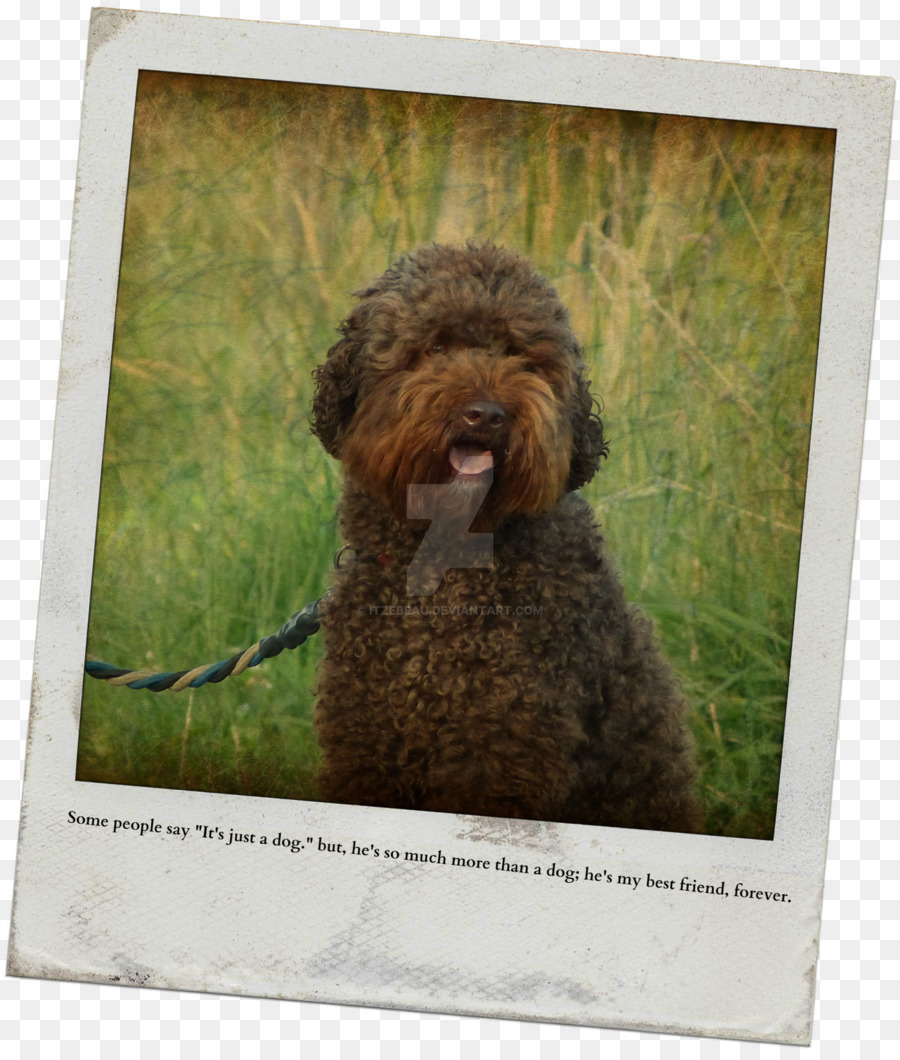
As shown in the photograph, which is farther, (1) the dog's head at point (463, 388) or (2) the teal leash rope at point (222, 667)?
(2) the teal leash rope at point (222, 667)

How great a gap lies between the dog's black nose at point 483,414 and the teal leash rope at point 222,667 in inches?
26.9

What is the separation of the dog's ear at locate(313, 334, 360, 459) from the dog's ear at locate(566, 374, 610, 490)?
56 cm

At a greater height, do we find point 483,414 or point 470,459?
point 483,414

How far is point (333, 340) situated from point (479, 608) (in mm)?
798

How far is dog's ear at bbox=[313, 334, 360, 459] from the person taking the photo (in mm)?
2234

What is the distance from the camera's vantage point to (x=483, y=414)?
2006mm

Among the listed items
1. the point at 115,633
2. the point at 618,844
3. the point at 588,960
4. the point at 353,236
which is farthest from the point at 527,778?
the point at 353,236

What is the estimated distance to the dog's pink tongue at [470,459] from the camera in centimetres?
204

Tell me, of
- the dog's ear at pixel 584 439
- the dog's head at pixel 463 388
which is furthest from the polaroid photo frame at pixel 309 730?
the dog's ear at pixel 584 439

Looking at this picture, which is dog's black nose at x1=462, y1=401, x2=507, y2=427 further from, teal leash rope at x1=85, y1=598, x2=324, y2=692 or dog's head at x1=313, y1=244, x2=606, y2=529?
teal leash rope at x1=85, y1=598, x2=324, y2=692

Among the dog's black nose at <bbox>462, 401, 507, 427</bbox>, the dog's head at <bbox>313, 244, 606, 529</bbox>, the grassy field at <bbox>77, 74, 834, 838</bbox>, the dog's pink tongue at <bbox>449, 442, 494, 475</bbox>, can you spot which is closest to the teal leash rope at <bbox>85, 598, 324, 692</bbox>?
the grassy field at <bbox>77, 74, 834, 838</bbox>

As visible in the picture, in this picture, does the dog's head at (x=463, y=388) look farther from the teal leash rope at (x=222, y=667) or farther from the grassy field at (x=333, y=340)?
the teal leash rope at (x=222, y=667)

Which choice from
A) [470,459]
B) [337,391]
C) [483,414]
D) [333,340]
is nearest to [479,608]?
[470,459]

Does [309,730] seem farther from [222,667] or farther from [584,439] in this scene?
[584,439]
